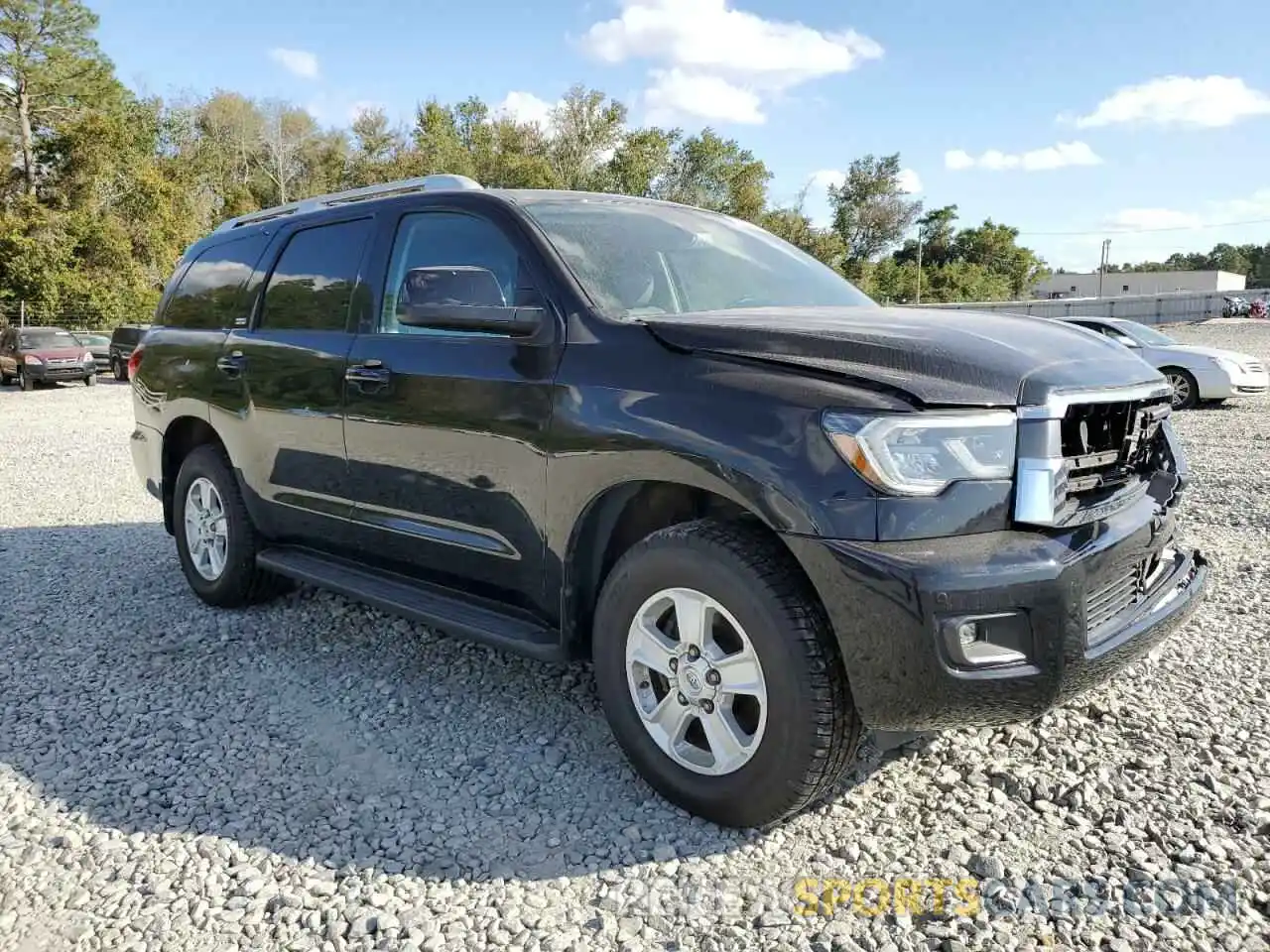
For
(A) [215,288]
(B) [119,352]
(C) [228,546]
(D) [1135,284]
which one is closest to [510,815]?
(C) [228,546]

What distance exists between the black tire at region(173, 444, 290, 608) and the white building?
312 ft

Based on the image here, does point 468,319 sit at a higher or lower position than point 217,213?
lower

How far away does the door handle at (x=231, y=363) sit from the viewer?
4.46 meters

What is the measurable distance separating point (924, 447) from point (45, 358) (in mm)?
24504

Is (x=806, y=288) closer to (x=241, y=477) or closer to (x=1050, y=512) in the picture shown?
(x=1050, y=512)

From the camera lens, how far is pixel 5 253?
99.0 ft

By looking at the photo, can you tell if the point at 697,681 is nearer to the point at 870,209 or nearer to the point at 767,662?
the point at 767,662

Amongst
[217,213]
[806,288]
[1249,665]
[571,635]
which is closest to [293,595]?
[571,635]

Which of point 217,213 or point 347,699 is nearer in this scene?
point 347,699

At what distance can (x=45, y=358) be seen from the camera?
22.0 metres

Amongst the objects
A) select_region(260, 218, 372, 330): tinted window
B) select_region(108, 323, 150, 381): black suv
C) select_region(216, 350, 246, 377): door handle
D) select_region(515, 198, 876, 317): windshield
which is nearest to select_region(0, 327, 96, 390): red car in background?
select_region(108, 323, 150, 381): black suv

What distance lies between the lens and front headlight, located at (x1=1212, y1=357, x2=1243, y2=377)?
13.2 m

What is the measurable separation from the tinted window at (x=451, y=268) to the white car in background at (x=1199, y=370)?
11715 mm

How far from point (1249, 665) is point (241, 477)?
14.6 ft
